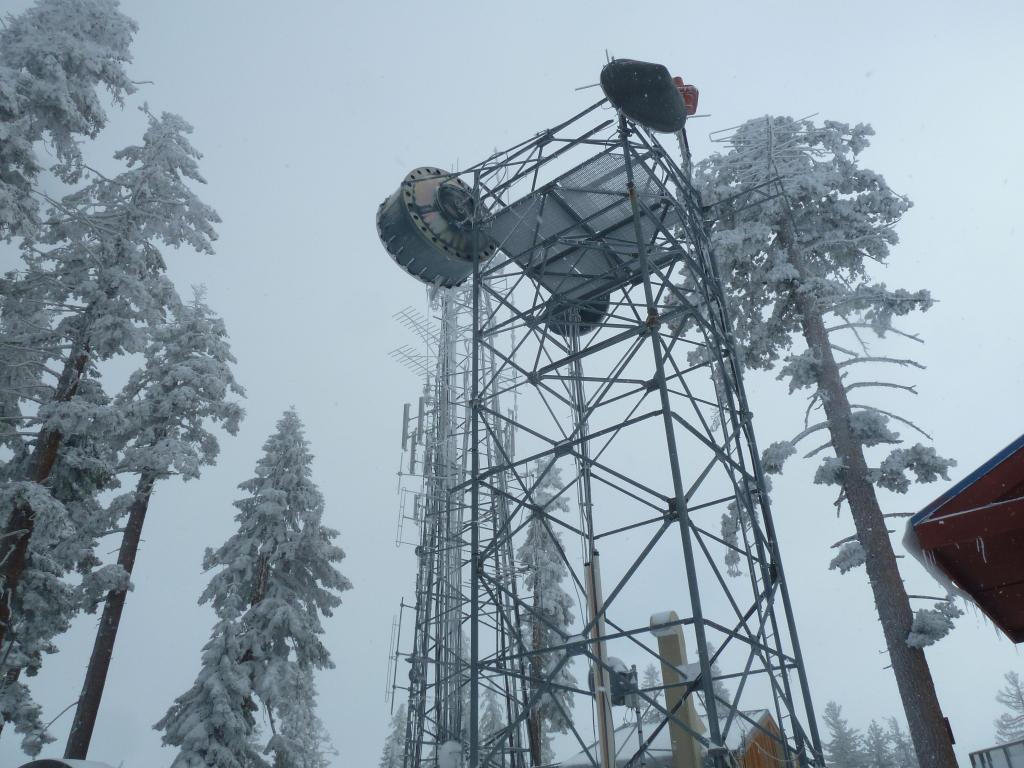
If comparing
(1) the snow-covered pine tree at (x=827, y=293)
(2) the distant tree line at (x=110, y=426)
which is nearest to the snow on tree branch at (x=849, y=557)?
(1) the snow-covered pine tree at (x=827, y=293)

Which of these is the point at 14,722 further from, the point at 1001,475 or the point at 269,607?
the point at 1001,475

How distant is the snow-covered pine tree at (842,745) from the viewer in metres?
49.5

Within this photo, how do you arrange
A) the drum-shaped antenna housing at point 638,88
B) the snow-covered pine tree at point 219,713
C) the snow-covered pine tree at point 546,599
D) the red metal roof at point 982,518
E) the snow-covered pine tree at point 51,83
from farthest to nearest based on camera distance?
the snow-covered pine tree at point 546,599, the snow-covered pine tree at point 219,713, the snow-covered pine tree at point 51,83, the drum-shaped antenna housing at point 638,88, the red metal roof at point 982,518

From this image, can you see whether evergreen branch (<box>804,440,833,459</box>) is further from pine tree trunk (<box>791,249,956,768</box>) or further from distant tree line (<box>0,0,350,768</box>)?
distant tree line (<box>0,0,350,768</box>)

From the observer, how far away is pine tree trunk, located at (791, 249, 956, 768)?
11.0 m

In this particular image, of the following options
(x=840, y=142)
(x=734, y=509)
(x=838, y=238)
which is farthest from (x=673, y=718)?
(x=840, y=142)

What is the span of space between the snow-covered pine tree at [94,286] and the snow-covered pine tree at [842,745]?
1955 inches

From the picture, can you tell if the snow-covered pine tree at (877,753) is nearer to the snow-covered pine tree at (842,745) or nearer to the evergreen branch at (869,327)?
the snow-covered pine tree at (842,745)

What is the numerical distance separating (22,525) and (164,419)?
16.2 feet

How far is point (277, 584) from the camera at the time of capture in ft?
59.6

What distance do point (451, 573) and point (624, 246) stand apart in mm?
11237

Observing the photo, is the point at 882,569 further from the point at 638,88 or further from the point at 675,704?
the point at 638,88

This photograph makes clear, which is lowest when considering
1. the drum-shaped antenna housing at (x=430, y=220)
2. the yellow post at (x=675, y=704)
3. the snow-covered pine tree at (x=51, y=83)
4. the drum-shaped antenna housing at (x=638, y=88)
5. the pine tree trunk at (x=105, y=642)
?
the yellow post at (x=675, y=704)

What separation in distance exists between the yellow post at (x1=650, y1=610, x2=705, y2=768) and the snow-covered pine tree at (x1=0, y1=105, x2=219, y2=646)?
10.6 m
